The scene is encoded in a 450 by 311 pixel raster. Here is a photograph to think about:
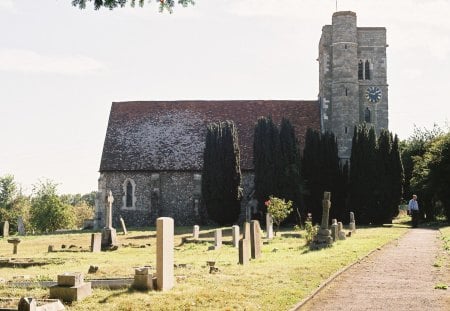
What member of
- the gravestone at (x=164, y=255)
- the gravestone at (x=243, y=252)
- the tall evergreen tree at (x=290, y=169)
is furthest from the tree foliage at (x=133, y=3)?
the tall evergreen tree at (x=290, y=169)

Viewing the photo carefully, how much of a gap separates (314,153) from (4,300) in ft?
83.6

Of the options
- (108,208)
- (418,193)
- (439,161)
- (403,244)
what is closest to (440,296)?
(403,244)

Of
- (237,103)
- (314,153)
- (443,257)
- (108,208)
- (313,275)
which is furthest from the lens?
(237,103)

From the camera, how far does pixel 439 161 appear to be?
29047mm

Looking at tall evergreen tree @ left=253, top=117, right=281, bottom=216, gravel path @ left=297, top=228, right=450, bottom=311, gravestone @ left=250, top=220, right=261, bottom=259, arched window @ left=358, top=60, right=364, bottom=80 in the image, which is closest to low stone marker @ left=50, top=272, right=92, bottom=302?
gravel path @ left=297, top=228, right=450, bottom=311

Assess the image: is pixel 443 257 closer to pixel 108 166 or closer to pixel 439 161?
pixel 439 161

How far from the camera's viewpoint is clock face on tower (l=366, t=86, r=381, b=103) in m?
35.9

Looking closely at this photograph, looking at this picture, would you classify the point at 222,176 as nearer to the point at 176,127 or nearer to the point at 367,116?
the point at 176,127

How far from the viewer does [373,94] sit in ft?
118

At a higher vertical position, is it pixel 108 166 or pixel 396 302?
pixel 108 166

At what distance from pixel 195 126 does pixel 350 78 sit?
10300mm

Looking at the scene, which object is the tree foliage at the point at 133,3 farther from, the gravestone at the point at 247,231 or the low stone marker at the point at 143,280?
the gravestone at the point at 247,231

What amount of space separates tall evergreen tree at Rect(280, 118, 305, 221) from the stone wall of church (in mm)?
3878

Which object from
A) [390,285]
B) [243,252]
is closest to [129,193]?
[243,252]
